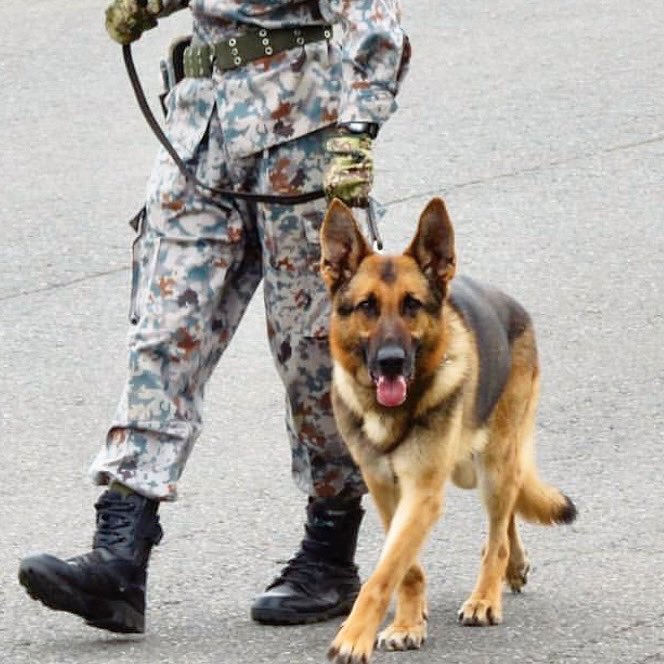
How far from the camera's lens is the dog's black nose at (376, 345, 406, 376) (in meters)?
4.67

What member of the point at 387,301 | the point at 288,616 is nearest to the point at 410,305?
the point at 387,301

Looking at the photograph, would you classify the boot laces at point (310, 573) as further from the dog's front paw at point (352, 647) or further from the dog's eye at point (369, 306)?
the dog's eye at point (369, 306)

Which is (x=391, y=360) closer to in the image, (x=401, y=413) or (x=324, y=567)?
(x=401, y=413)

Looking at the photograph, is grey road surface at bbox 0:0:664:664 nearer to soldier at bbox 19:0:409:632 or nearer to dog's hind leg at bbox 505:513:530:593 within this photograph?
dog's hind leg at bbox 505:513:530:593

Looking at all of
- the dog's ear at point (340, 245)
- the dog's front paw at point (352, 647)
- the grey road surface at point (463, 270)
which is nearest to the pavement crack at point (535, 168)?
the grey road surface at point (463, 270)

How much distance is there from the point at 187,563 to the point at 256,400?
1500mm

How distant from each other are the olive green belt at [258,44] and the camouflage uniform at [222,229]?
0.06 ft

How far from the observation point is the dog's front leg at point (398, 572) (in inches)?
180

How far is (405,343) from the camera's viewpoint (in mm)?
4703

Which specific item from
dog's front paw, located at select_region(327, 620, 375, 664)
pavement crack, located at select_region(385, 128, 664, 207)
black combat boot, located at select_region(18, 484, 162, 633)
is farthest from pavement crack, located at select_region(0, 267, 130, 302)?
dog's front paw, located at select_region(327, 620, 375, 664)

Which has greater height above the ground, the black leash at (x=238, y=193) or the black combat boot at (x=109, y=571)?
the black leash at (x=238, y=193)

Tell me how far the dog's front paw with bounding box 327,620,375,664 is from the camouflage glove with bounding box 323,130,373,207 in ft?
3.28

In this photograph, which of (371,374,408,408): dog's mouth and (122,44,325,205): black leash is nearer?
(371,374,408,408): dog's mouth

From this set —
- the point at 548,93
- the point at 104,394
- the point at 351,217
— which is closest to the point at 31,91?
the point at 548,93
